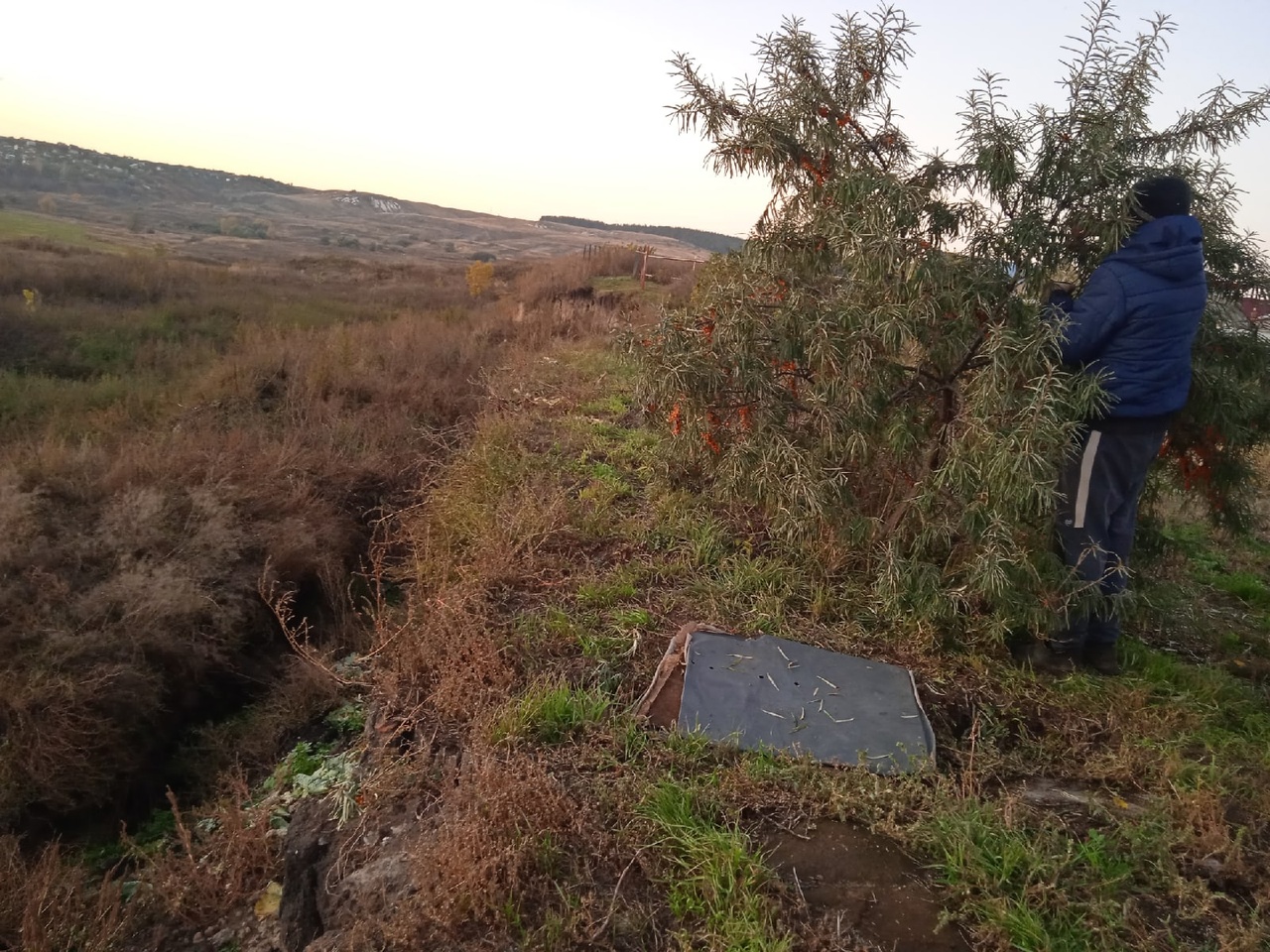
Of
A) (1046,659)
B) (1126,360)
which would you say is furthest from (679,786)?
(1126,360)

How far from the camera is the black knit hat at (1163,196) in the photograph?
10.2 ft

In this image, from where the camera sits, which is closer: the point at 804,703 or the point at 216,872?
the point at 216,872

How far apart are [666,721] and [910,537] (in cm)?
167

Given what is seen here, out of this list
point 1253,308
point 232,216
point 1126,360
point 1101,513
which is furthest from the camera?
point 232,216

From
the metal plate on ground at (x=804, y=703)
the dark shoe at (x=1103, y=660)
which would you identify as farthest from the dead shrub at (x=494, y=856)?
Result: the dark shoe at (x=1103, y=660)

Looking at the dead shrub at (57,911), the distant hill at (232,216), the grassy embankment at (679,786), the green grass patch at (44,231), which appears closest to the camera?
the grassy embankment at (679,786)

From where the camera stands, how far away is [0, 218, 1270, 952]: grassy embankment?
223 cm

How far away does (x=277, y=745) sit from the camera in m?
4.18

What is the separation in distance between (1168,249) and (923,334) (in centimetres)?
97

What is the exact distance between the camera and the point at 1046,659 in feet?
11.8

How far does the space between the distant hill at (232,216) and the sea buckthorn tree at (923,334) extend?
29.1 meters

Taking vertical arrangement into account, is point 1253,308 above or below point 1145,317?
above

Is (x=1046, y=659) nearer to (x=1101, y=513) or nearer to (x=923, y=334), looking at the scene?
(x=1101, y=513)

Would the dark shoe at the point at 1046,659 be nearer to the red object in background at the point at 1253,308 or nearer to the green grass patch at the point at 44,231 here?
the red object in background at the point at 1253,308
